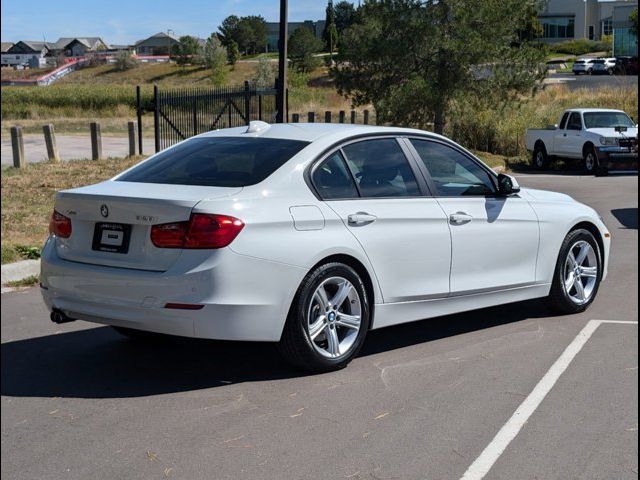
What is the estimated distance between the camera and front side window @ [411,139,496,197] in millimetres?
7234

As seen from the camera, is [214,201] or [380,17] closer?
[214,201]

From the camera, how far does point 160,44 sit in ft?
261

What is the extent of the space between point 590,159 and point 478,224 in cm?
1830

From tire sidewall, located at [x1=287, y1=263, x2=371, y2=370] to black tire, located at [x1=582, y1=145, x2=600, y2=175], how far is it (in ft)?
62.3

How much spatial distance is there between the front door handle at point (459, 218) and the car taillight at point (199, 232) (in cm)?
200

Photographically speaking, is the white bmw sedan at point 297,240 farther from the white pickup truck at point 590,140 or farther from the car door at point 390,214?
the white pickup truck at point 590,140

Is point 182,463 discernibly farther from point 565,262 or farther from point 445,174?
point 565,262

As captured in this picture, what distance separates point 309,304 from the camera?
19.7 ft

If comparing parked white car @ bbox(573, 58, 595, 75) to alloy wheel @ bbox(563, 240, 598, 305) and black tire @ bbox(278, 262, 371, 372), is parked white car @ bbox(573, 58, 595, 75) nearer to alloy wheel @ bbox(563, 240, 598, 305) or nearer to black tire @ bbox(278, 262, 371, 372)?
alloy wheel @ bbox(563, 240, 598, 305)

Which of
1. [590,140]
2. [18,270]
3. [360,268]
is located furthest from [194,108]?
[360,268]

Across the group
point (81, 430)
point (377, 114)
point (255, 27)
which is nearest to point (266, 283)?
point (81, 430)

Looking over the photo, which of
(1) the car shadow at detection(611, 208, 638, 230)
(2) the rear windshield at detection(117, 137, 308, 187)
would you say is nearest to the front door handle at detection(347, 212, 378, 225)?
(2) the rear windshield at detection(117, 137, 308, 187)

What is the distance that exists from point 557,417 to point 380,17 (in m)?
→ 22.7

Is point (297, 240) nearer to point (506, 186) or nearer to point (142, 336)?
point (142, 336)
